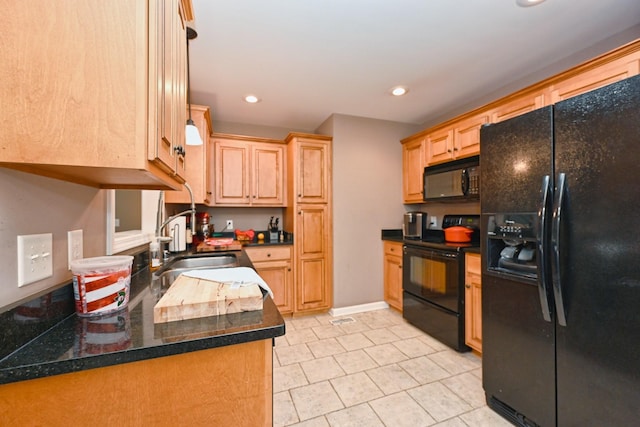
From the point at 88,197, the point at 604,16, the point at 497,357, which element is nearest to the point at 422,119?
the point at 604,16

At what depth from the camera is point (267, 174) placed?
129 inches

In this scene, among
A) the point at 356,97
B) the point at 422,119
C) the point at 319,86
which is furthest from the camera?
the point at 422,119

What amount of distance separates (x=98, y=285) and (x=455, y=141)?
2.90 metres

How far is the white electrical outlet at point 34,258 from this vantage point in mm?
667

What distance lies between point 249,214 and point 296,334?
164cm

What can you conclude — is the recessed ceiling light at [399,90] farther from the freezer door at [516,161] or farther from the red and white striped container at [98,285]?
the red and white striped container at [98,285]

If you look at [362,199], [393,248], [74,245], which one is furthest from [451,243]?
[74,245]

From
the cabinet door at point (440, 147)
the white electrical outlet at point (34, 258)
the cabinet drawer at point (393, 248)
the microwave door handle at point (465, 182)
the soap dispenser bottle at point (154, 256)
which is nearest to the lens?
the white electrical outlet at point (34, 258)

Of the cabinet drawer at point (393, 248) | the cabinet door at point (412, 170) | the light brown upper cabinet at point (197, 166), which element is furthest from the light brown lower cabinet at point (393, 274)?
the light brown upper cabinet at point (197, 166)

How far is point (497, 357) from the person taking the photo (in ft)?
5.18

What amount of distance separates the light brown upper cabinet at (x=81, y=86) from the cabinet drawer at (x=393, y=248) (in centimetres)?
279

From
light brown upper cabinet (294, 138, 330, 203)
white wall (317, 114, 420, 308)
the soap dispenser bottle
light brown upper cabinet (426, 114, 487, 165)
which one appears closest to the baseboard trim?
white wall (317, 114, 420, 308)

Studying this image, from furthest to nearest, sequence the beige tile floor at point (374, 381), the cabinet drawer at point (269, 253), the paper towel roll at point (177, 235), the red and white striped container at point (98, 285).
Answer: the cabinet drawer at point (269, 253)
the paper towel roll at point (177, 235)
the beige tile floor at point (374, 381)
the red and white striped container at point (98, 285)

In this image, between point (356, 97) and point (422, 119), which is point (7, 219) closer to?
point (356, 97)
